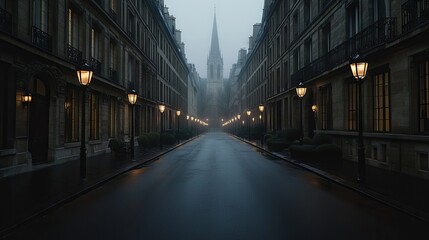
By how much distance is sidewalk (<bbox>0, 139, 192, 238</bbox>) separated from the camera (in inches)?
267

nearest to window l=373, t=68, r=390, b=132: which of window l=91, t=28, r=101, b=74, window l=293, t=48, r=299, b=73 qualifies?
window l=293, t=48, r=299, b=73

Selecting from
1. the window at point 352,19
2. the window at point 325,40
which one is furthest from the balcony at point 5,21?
the window at point 325,40

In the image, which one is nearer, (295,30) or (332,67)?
(332,67)

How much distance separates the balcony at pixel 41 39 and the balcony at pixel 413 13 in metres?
14.3

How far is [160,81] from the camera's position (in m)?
47.5

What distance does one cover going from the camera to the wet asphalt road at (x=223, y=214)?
19.4 feet

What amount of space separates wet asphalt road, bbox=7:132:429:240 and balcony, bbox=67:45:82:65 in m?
9.32

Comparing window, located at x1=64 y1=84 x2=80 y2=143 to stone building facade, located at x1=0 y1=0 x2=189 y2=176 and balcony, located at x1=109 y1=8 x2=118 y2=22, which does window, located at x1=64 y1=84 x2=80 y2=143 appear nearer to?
stone building facade, located at x1=0 y1=0 x2=189 y2=176

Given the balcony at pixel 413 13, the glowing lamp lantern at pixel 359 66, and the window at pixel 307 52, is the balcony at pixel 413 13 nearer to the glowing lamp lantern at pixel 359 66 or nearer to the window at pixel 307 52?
the glowing lamp lantern at pixel 359 66

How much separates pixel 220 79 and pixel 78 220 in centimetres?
14156

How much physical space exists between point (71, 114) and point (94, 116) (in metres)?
3.36

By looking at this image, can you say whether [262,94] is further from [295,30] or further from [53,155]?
[53,155]

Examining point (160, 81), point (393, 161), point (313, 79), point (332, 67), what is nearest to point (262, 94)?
point (160, 81)

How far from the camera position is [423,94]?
12.2 meters
